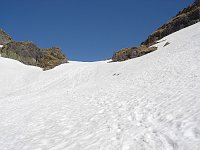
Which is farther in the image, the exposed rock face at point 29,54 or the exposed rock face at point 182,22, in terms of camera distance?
the exposed rock face at point 29,54

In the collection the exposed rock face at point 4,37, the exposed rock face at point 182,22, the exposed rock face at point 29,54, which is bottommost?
the exposed rock face at point 29,54

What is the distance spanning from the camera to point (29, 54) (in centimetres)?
4562

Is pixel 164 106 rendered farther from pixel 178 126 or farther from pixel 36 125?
pixel 36 125

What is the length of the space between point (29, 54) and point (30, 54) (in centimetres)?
21

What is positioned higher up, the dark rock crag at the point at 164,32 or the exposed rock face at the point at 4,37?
the exposed rock face at the point at 4,37

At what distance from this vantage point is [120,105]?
11570 millimetres

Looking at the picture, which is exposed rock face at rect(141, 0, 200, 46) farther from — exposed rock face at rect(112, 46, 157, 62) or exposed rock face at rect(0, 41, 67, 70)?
exposed rock face at rect(0, 41, 67, 70)

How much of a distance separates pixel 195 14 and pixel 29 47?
30006 millimetres

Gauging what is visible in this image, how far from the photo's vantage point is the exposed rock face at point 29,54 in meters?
43.5

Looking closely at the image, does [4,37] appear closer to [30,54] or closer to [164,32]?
[30,54]

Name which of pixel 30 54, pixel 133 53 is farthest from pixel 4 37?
pixel 133 53

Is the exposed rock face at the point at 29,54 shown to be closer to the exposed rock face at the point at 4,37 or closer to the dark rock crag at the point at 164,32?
the dark rock crag at the point at 164,32

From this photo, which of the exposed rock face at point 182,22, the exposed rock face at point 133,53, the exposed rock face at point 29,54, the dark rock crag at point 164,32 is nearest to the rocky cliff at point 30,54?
the exposed rock face at point 29,54

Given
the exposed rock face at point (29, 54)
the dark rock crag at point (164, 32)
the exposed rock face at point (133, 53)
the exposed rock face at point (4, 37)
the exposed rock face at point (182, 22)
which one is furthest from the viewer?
the exposed rock face at point (4, 37)
